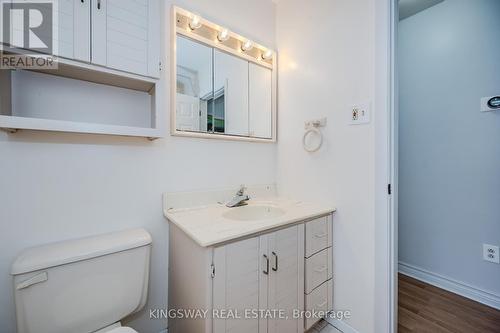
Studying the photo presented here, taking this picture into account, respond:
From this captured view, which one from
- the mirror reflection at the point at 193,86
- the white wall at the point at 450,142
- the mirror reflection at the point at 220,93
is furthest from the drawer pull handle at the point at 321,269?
the white wall at the point at 450,142

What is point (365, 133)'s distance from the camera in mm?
1280

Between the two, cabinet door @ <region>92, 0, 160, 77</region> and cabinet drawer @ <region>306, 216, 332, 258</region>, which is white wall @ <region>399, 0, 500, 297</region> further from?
cabinet door @ <region>92, 0, 160, 77</region>

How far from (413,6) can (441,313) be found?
2.61 metres

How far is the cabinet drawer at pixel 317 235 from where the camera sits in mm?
1271

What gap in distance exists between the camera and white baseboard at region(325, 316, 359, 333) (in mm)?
1346

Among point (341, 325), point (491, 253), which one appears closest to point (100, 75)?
point (341, 325)

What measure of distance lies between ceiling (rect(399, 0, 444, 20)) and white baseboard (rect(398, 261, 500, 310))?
8.07 feet

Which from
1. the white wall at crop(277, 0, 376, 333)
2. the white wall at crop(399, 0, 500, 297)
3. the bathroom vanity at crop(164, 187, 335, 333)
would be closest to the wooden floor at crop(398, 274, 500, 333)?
the white wall at crop(399, 0, 500, 297)

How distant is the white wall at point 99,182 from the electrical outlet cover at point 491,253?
6.73ft

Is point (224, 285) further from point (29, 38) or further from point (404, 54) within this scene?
point (404, 54)

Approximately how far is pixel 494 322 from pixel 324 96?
1.96 metres

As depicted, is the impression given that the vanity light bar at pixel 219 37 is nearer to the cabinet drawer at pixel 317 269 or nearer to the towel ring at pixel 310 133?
the towel ring at pixel 310 133

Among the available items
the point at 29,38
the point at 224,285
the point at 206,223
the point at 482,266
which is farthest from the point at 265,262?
the point at 482,266

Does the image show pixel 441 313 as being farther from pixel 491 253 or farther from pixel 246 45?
pixel 246 45
